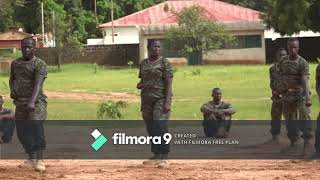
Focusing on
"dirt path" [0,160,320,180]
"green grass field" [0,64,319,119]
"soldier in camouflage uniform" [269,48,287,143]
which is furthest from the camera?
"green grass field" [0,64,319,119]

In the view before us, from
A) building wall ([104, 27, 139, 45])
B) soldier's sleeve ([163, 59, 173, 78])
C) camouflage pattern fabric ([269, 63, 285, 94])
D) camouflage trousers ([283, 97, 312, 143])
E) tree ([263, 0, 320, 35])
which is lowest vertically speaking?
camouflage trousers ([283, 97, 312, 143])

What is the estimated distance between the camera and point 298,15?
3416cm

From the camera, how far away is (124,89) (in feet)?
87.7

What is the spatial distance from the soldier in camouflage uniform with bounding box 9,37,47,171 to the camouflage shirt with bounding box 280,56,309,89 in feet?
11.1

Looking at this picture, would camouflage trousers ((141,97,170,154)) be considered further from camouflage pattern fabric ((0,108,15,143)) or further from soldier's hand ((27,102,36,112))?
camouflage pattern fabric ((0,108,15,143))

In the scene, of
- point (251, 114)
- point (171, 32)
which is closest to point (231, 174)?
point (251, 114)

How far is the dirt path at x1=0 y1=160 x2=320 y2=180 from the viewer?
26.7ft

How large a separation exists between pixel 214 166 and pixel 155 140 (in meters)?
0.83

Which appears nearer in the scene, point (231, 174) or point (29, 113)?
point (231, 174)

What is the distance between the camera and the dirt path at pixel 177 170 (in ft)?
26.7

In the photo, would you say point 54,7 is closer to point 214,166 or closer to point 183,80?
Answer: point 183,80

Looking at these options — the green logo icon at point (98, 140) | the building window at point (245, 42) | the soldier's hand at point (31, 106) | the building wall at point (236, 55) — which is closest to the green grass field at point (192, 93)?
the green logo icon at point (98, 140)

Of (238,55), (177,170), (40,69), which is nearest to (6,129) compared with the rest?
(40,69)

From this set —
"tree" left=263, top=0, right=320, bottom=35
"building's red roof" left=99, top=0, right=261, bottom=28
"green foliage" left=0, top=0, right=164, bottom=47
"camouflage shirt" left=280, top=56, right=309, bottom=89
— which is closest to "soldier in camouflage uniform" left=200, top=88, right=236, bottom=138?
"camouflage shirt" left=280, top=56, right=309, bottom=89
